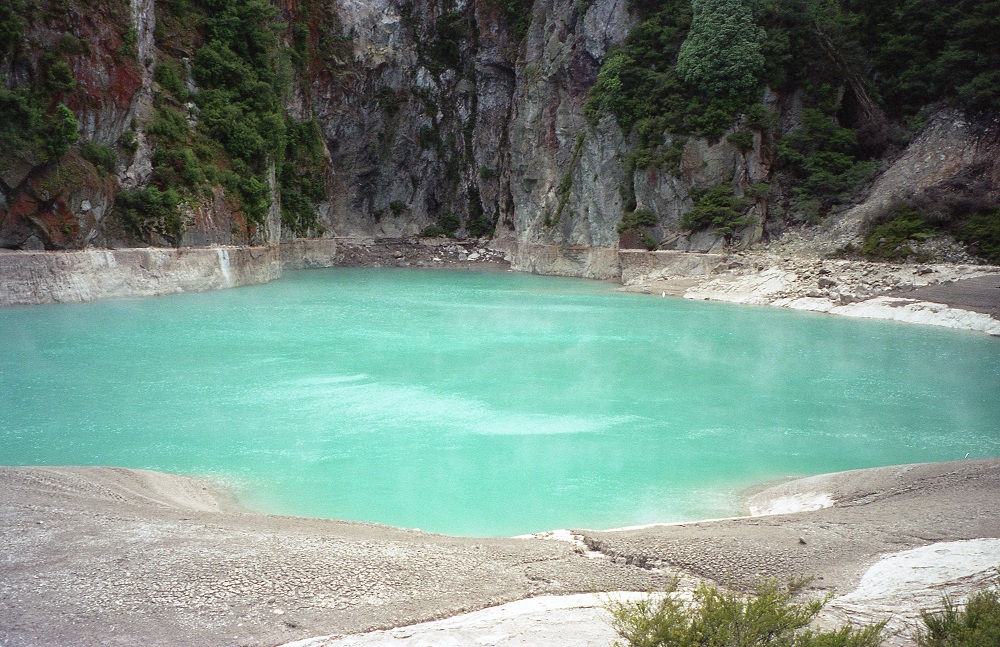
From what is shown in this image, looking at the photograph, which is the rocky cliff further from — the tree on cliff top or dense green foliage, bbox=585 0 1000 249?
the tree on cliff top

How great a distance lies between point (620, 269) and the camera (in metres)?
44.4

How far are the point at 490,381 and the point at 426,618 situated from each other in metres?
12.2

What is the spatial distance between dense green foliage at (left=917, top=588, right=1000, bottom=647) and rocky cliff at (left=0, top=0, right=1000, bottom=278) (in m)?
30.3

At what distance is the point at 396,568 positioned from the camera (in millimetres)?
6062

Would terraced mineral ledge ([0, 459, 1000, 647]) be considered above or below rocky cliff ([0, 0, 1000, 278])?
below

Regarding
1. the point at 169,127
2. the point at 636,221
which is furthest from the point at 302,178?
the point at 636,221

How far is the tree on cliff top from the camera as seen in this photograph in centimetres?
3869

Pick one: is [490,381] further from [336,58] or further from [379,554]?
[336,58]

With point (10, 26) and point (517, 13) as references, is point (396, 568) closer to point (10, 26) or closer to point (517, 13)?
point (10, 26)

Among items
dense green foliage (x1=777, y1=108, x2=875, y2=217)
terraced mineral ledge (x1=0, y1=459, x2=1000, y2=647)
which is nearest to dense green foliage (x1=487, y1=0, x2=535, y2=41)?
dense green foliage (x1=777, y1=108, x2=875, y2=217)

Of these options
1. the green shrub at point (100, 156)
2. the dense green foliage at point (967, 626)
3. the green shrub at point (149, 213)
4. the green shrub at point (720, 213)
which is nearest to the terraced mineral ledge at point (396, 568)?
the dense green foliage at point (967, 626)

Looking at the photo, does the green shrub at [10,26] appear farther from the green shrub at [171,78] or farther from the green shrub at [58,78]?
the green shrub at [171,78]

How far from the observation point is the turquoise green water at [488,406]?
1062 centimetres

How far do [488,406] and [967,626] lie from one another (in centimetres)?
1137
